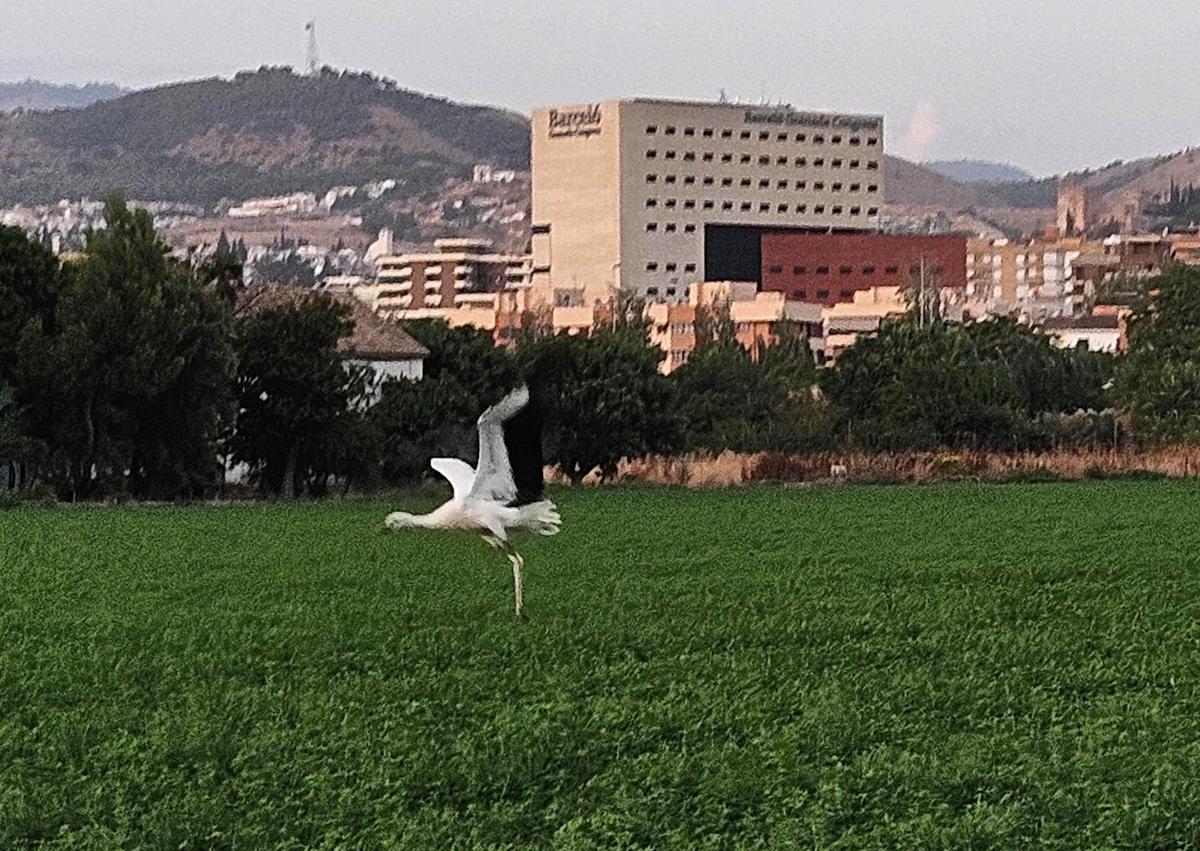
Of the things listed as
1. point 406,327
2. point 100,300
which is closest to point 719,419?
point 406,327

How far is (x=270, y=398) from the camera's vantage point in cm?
5391

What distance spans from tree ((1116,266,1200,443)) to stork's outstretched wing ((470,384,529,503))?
1937 inches

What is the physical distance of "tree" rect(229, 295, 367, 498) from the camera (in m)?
53.3

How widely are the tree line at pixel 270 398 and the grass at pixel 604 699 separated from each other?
678 inches

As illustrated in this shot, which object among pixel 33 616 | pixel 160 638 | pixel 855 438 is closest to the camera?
pixel 160 638

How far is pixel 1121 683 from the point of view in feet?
58.7

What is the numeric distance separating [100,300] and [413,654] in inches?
1281

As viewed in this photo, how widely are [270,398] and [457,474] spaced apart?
34.4 metres

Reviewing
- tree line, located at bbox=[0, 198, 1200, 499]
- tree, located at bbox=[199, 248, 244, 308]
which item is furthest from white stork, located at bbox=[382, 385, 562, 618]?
tree, located at bbox=[199, 248, 244, 308]

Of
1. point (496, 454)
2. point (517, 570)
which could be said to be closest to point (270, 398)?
point (517, 570)

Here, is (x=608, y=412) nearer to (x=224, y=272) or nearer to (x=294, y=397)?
(x=294, y=397)

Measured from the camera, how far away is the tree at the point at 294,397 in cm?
5328

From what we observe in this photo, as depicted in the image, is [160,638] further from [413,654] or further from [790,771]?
[790,771]

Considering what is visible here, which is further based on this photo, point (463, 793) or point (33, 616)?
point (33, 616)
